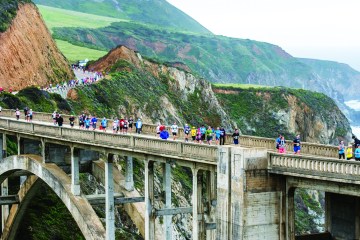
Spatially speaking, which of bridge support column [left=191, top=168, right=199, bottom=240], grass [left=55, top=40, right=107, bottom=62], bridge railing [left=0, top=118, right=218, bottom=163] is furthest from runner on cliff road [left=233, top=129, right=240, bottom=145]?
grass [left=55, top=40, right=107, bottom=62]

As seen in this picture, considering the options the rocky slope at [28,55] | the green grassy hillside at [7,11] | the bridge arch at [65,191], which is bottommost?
A: the bridge arch at [65,191]

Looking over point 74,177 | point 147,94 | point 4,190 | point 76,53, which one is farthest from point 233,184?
point 76,53

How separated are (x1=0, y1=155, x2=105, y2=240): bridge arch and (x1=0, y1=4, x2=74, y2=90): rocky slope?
3487 centimetres

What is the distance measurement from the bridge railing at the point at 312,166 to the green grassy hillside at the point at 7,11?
64643 millimetres

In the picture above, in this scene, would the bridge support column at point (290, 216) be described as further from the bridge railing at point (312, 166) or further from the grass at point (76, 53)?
the grass at point (76, 53)

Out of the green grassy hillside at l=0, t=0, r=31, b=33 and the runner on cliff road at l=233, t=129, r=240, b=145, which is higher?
the green grassy hillside at l=0, t=0, r=31, b=33

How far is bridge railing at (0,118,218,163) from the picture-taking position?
86.8 feet

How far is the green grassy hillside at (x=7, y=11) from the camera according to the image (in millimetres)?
82438

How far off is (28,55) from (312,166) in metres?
68.1

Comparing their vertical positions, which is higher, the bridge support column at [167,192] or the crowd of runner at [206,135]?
the crowd of runner at [206,135]

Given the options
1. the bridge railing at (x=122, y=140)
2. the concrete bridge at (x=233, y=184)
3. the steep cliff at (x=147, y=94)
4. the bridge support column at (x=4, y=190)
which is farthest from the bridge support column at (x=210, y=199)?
the steep cliff at (x=147, y=94)

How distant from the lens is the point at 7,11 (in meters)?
86.2

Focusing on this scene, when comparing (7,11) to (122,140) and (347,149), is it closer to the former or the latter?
(122,140)

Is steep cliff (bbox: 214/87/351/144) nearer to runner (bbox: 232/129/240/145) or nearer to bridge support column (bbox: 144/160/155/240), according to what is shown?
bridge support column (bbox: 144/160/155/240)
